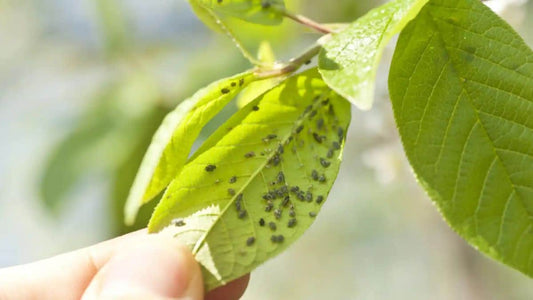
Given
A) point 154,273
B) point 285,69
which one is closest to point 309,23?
point 285,69

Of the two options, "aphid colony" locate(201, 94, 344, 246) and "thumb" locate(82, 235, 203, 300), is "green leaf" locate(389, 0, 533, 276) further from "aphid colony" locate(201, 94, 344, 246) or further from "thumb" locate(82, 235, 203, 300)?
"thumb" locate(82, 235, 203, 300)

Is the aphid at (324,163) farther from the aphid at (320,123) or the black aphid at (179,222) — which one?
the black aphid at (179,222)

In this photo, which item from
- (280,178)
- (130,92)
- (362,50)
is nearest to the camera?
(362,50)

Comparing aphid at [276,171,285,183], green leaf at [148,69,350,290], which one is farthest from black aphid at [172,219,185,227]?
aphid at [276,171,285,183]

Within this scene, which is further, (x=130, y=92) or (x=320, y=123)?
(x=130, y=92)

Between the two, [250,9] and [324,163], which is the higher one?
[250,9]

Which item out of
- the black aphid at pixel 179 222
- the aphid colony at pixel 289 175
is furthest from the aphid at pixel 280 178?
the black aphid at pixel 179 222

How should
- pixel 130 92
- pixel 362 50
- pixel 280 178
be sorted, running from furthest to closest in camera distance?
pixel 130 92 → pixel 280 178 → pixel 362 50

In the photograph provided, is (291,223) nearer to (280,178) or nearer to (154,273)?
(280,178)
